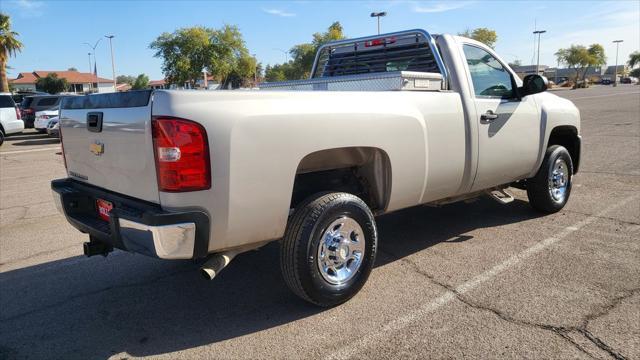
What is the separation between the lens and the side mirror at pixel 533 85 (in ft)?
16.2

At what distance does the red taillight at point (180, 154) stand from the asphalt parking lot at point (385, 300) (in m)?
1.06

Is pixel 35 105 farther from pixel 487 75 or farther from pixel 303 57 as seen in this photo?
pixel 303 57

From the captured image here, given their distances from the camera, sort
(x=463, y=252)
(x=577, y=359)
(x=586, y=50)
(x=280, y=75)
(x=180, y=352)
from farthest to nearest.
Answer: (x=586, y=50) → (x=280, y=75) → (x=463, y=252) → (x=180, y=352) → (x=577, y=359)

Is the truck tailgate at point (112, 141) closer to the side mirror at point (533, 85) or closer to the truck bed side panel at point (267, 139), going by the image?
the truck bed side panel at point (267, 139)

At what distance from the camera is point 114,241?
10.1 ft

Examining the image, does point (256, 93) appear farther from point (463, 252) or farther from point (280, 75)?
point (280, 75)

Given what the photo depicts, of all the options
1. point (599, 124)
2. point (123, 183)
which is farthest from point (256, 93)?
point (599, 124)

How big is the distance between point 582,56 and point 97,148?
116379mm

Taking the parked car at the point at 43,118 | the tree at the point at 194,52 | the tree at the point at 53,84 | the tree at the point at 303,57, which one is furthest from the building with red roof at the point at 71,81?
the parked car at the point at 43,118

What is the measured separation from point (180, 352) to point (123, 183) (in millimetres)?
1107

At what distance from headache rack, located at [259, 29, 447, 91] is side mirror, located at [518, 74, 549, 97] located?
1.04m

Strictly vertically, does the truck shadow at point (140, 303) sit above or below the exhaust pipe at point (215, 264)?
below

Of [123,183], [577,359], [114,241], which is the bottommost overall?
[577,359]

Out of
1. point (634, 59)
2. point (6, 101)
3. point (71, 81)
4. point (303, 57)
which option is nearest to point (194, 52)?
point (303, 57)
